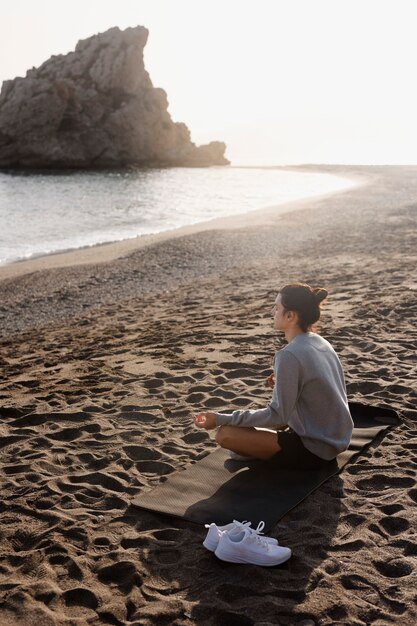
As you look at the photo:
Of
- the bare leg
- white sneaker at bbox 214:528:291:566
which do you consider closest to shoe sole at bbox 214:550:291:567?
white sneaker at bbox 214:528:291:566

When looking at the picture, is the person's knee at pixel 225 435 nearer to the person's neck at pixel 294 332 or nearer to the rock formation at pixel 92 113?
the person's neck at pixel 294 332

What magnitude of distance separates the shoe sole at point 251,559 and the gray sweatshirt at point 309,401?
105 cm

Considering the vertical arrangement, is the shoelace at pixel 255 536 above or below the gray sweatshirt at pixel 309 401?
below

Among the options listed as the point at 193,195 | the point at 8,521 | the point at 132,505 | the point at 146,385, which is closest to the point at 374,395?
the point at 146,385

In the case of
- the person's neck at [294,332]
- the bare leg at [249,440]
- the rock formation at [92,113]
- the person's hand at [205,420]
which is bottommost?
the bare leg at [249,440]

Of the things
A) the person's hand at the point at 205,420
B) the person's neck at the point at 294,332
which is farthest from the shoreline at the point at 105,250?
the person's neck at the point at 294,332

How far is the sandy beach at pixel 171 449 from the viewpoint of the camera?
379 centimetres

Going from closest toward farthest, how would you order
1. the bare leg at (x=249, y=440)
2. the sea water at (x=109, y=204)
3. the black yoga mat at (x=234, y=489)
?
the black yoga mat at (x=234, y=489) < the bare leg at (x=249, y=440) < the sea water at (x=109, y=204)

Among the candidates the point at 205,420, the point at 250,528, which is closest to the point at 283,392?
the point at 205,420

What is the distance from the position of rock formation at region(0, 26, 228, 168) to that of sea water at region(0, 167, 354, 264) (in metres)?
14.9

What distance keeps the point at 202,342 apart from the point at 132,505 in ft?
14.3

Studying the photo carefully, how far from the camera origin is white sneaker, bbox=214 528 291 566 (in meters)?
4.00

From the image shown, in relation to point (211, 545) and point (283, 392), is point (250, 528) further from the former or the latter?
point (283, 392)

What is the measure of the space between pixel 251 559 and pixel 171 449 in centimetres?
194
